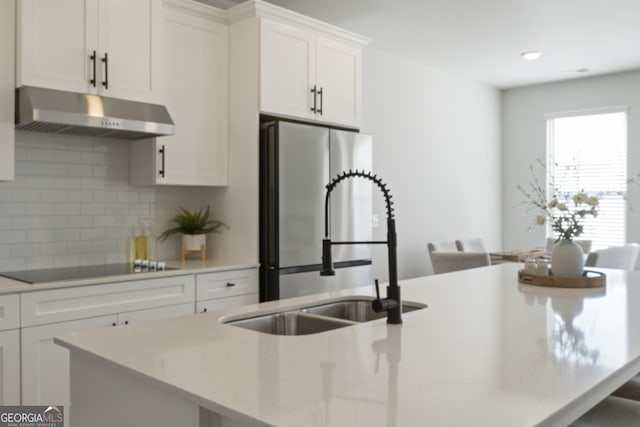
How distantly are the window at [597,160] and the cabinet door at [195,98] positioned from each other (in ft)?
14.0

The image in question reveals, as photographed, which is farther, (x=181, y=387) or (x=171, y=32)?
(x=171, y=32)

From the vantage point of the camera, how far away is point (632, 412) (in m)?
1.71

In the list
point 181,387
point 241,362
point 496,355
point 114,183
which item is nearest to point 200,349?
point 241,362

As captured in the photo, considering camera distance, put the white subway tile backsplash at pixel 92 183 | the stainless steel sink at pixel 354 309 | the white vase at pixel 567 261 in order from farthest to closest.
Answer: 1. the white subway tile backsplash at pixel 92 183
2. the white vase at pixel 567 261
3. the stainless steel sink at pixel 354 309

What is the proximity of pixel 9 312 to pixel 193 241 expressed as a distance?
1.33m

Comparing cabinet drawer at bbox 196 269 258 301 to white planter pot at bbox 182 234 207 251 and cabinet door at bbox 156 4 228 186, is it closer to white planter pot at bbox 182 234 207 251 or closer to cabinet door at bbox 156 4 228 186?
white planter pot at bbox 182 234 207 251

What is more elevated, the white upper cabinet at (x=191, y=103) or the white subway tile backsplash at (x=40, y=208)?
the white upper cabinet at (x=191, y=103)

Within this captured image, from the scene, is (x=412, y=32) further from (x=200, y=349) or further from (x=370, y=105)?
(x=200, y=349)

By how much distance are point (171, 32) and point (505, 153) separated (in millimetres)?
5016

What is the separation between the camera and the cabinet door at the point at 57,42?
2785 millimetres

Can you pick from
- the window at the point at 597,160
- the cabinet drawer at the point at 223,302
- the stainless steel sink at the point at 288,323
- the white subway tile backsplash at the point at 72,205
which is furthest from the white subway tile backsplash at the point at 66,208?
the window at the point at 597,160

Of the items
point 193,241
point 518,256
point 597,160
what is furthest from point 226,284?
point 597,160

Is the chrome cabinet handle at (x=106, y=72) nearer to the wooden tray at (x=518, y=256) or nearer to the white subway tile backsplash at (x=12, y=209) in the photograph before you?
the white subway tile backsplash at (x=12, y=209)

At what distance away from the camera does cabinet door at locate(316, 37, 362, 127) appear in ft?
13.2
